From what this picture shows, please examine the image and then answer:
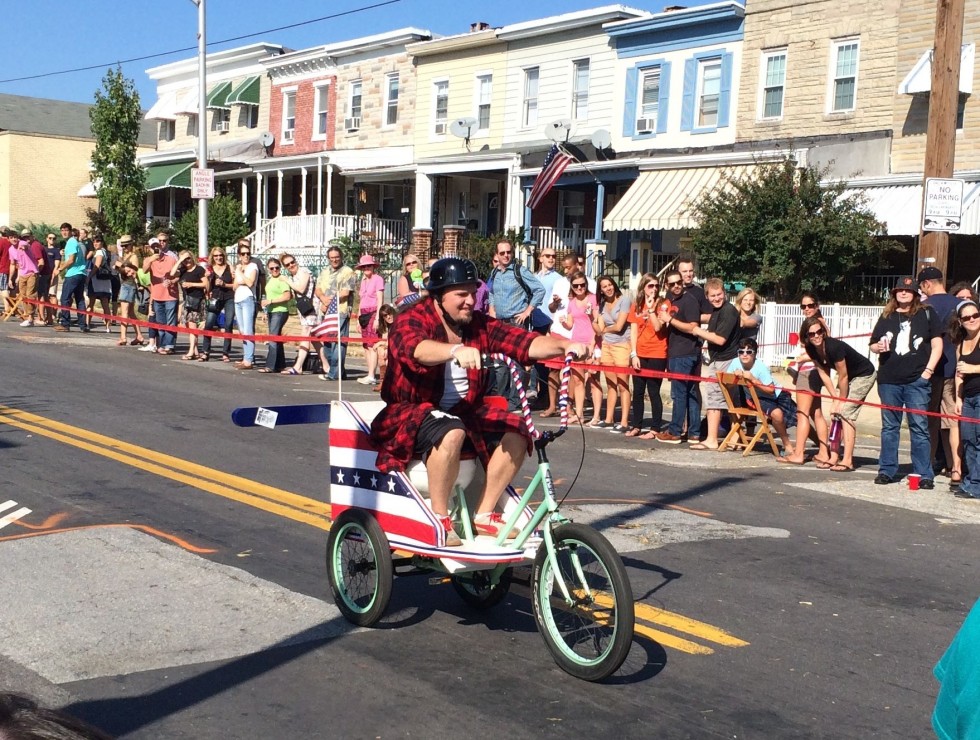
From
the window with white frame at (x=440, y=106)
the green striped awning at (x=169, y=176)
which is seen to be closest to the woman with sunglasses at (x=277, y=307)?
the window with white frame at (x=440, y=106)

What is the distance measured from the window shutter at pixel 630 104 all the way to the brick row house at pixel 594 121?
4 cm

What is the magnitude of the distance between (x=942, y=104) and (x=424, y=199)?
75.3 feet

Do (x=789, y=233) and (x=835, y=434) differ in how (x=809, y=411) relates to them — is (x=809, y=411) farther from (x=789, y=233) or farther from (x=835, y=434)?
(x=789, y=233)

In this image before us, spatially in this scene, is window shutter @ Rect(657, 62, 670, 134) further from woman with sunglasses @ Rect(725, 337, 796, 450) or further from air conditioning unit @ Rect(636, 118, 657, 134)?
woman with sunglasses @ Rect(725, 337, 796, 450)

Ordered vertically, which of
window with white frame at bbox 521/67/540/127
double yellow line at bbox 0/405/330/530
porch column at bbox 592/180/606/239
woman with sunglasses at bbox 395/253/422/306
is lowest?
double yellow line at bbox 0/405/330/530

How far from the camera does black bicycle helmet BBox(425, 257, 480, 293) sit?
20.6ft

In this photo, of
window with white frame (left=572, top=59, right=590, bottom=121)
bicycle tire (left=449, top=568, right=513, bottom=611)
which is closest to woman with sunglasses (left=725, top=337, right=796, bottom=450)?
bicycle tire (left=449, top=568, right=513, bottom=611)

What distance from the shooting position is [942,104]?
13.7m

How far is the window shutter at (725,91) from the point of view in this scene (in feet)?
91.6

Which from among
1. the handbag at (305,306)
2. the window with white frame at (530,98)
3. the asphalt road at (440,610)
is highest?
the window with white frame at (530,98)

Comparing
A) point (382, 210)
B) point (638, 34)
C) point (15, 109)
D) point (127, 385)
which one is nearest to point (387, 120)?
point (382, 210)

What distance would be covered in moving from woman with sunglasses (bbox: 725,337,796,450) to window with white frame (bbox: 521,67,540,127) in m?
21.2

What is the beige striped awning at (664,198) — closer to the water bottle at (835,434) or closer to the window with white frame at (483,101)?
the window with white frame at (483,101)

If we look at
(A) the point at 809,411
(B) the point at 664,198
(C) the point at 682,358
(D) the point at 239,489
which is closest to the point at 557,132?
(B) the point at 664,198
